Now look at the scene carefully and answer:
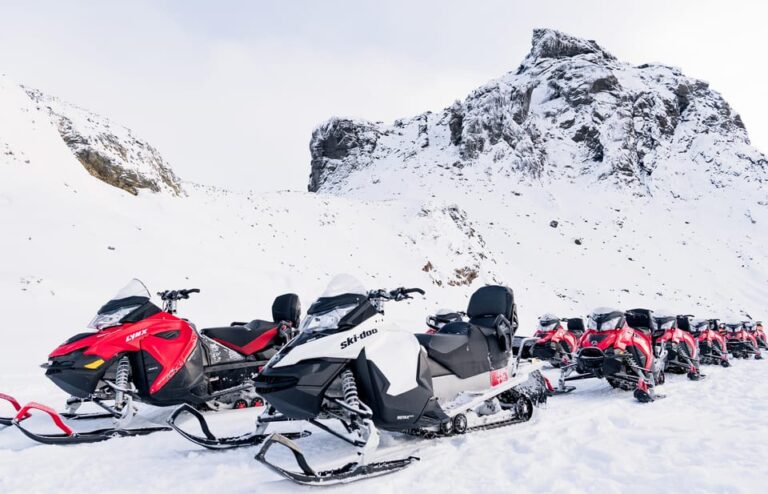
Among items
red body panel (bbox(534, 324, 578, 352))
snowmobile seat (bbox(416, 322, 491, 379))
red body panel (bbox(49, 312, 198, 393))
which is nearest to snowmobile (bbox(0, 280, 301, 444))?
→ red body panel (bbox(49, 312, 198, 393))

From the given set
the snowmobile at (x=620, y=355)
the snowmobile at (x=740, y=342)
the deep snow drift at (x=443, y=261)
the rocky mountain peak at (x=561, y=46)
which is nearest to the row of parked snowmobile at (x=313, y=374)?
the deep snow drift at (x=443, y=261)

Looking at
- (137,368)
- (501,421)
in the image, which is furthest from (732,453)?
(137,368)

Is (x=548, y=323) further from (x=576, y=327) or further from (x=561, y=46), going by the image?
(x=561, y=46)

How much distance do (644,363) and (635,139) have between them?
43.9 m

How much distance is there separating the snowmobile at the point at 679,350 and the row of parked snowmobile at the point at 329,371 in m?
1.29

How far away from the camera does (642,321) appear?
23.8ft

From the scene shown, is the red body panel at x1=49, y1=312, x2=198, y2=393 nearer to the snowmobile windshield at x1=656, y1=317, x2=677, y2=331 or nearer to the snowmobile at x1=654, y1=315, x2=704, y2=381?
the snowmobile at x1=654, y1=315, x2=704, y2=381

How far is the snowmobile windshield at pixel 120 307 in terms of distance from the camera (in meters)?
4.64

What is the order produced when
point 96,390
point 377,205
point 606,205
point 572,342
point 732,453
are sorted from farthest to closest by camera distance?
point 606,205
point 377,205
point 572,342
point 96,390
point 732,453

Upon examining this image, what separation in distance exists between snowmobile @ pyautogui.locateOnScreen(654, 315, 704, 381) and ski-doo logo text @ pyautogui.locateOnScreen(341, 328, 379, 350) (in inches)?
255

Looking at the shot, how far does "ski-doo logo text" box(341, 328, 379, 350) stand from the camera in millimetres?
3432

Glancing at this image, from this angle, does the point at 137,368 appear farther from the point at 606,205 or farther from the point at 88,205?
the point at 606,205

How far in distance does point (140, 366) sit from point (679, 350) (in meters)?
8.32

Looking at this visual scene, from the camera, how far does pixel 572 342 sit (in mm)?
10062
